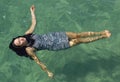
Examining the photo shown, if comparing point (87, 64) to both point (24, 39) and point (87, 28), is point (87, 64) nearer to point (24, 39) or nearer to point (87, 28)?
point (87, 28)

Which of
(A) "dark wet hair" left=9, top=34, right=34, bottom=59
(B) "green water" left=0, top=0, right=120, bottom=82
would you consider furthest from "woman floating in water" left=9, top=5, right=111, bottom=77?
(B) "green water" left=0, top=0, right=120, bottom=82

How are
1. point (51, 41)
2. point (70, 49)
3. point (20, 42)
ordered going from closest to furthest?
1. point (20, 42)
2. point (51, 41)
3. point (70, 49)

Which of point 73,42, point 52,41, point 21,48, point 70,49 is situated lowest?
point 70,49

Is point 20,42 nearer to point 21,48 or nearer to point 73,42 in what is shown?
point 21,48

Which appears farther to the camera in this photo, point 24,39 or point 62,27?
point 62,27

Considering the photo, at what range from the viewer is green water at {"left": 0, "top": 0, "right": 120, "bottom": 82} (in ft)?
33.7

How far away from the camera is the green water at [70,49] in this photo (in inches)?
404

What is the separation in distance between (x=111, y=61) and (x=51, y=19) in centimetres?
335

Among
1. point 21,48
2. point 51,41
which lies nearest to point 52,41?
point 51,41

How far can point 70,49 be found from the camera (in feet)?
36.6

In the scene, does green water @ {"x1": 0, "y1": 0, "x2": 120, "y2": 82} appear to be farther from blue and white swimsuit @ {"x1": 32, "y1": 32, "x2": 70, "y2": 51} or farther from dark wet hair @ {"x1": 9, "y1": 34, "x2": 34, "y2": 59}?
dark wet hair @ {"x1": 9, "y1": 34, "x2": 34, "y2": 59}

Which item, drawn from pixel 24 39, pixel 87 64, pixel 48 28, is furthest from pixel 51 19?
pixel 24 39

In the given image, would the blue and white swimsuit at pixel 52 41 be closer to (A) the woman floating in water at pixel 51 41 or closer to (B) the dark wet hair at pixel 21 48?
(A) the woman floating in water at pixel 51 41

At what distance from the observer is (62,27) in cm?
1169
